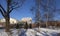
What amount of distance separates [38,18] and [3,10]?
1192 centimetres

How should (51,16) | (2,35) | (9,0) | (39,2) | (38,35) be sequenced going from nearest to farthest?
(2,35), (9,0), (38,35), (39,2), (51,16)

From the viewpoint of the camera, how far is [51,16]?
85.7 ft

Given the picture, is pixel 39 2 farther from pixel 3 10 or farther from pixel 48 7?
pixel 3 10

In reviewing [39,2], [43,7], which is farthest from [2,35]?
[43,7]

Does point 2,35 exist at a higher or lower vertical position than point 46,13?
lower

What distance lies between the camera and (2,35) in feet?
36.6

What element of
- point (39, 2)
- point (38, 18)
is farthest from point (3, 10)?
point (38, 18)

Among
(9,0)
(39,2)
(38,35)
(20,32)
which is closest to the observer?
(9,0)

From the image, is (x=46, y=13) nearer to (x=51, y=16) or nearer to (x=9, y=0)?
(x=51, y=16)

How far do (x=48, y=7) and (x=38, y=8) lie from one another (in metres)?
2.09

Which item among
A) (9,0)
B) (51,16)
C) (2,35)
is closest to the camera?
(2,35)

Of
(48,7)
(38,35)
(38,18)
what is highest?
(48,7)

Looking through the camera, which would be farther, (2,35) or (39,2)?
(39,2)

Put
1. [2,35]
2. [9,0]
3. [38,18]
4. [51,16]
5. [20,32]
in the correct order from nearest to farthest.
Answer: [2,35], [9,0], [20,32], [38,18], [51,16]
